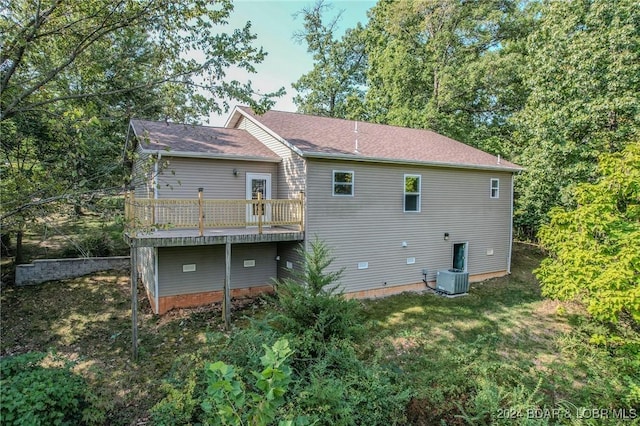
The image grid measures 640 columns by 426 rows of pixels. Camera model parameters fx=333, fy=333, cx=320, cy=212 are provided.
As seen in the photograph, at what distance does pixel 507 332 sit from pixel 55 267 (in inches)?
586

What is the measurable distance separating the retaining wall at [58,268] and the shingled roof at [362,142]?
746 cm

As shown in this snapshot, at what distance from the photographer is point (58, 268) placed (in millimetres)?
12008

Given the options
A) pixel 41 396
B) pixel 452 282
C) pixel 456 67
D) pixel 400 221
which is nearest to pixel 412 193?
pixel 400 221

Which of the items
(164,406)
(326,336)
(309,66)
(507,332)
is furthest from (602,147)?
(309,66)

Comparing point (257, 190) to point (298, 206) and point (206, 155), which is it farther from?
point (206, 155)

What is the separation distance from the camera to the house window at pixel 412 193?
11.6m

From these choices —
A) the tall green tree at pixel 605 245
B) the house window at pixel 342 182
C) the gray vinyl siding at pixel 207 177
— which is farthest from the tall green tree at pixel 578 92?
the gray vinyl siding at pixel 207 177

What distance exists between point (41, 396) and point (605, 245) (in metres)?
11.7

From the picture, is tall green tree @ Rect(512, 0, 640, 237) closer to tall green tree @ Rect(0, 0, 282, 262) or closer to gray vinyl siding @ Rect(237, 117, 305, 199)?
gray vinyl siding @ Rect(237, 117, 305, 199)

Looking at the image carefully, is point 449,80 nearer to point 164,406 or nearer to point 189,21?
point 189,21

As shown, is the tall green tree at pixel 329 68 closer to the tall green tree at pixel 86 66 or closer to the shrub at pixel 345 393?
the tall green tree at pixel 86 66

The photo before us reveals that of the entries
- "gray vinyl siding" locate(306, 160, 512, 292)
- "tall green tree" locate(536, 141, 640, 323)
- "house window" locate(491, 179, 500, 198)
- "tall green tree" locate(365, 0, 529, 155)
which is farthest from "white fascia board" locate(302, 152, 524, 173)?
"tall green tree" locate(365, 0, 529, 155)

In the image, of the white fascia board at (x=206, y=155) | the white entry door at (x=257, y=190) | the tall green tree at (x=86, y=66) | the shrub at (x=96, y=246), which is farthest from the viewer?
the shrub at (x=96, y=246)

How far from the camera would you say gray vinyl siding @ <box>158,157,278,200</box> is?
9.49 meters
